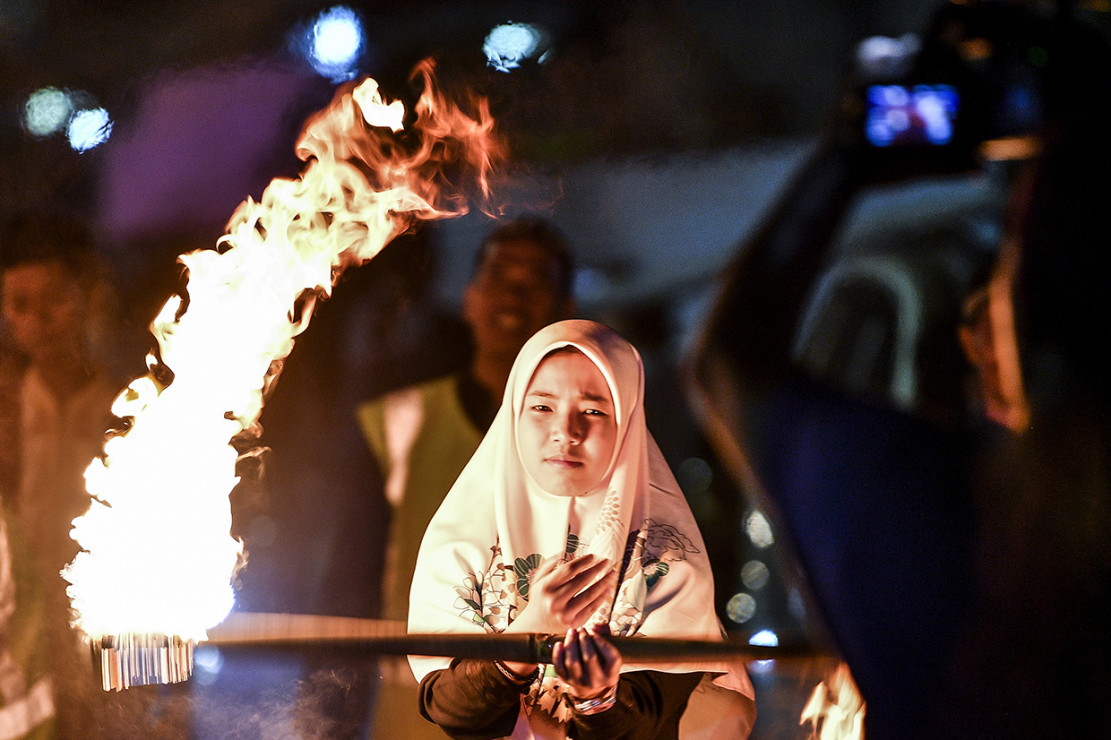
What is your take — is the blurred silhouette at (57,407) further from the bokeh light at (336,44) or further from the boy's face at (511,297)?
the boy's face at (511,297)

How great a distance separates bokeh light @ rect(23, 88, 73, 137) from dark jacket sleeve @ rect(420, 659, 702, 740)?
1.34 metres

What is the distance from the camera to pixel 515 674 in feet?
4.51

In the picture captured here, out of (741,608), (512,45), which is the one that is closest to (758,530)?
(741,608)

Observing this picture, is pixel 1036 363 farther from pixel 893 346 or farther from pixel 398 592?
pixel 398 592

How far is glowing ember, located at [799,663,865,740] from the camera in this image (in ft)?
4.73

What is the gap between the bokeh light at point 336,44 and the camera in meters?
1.57

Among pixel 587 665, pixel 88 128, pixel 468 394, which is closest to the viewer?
pixel 587 665

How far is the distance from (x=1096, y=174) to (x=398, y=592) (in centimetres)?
155

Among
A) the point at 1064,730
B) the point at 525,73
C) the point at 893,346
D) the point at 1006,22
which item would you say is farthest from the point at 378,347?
the point at 1064,730

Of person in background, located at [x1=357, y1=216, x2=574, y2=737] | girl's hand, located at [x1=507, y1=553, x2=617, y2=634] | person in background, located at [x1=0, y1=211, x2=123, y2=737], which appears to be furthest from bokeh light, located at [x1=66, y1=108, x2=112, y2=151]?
girl's hand, located at [x1=507, y1=553, x2=617, y2=634]

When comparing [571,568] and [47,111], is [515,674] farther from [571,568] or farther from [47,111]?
[47,111]

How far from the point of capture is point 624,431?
1420mm

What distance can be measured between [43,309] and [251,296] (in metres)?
0.44

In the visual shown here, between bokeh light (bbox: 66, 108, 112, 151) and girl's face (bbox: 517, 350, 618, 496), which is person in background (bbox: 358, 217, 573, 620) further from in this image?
bokeh light (bbox: 66, 108, 112, 151)
